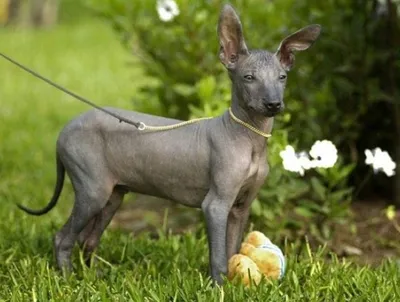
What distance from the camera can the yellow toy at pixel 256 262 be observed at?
4.18 metres

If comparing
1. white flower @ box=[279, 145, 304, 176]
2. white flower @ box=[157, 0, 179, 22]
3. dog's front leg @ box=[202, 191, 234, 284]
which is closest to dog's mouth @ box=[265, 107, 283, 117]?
dog's front leg @ box=[202, 191, 234, 284]

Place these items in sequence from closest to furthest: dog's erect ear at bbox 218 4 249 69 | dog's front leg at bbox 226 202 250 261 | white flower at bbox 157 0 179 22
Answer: dog's erect ear at bbox 218 4 249 69 < dog's front leg at bbox 226 202 250 261 < white flower at bbox 157 0 179 22

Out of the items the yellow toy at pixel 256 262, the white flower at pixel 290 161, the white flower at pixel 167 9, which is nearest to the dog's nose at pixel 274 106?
the yellow toy at pixel 256 262

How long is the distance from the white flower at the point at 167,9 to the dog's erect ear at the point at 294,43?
1953 mm

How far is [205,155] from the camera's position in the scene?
4168mm

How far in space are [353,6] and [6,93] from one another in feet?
21.9

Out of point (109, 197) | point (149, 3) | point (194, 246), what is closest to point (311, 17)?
point (149, 3)

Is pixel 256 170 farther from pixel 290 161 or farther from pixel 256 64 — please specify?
pixel 290 161

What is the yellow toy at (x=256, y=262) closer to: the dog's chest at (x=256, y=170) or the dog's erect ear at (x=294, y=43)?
the dog's chest at (x=256, y=170)

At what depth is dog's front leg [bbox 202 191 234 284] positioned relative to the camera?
4.10 m

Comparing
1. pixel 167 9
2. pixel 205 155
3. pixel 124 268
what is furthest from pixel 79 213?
pixel 167 9

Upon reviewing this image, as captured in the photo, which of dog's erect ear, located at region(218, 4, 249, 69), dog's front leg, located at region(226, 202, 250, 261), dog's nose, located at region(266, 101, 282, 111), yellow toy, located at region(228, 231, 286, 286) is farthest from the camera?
dog's front leg, located at region(226, 202, 250, 261)

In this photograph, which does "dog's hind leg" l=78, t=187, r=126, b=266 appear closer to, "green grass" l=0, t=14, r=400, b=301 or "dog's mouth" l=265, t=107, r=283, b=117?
"green grass" l=0, t=14, r=400, b=301

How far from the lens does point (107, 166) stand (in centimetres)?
439
